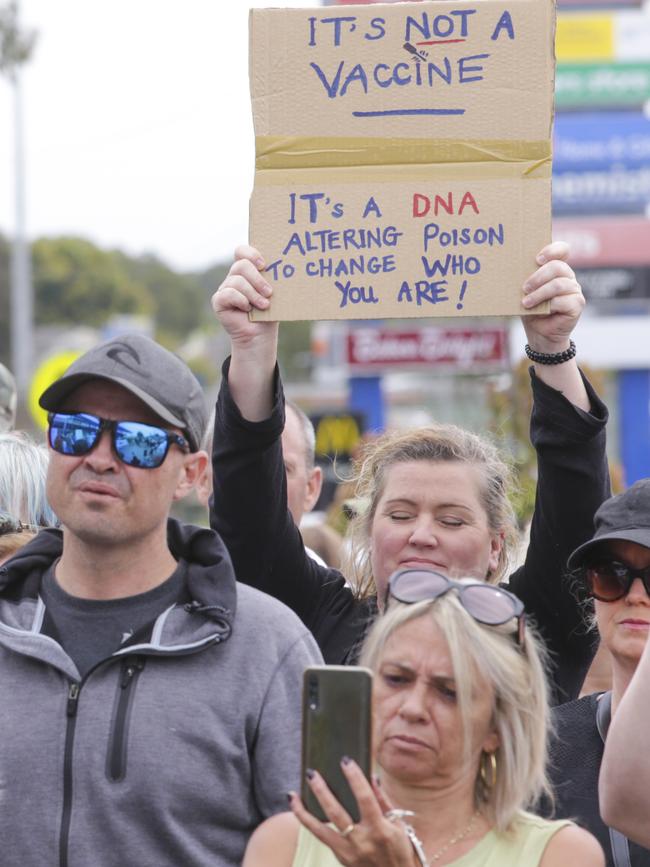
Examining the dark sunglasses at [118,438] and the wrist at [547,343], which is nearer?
the dark sunglasses at [118,438]

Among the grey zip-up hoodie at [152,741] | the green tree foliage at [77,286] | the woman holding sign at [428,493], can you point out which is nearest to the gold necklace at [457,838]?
the grey zip-up hoodie at [152,741]

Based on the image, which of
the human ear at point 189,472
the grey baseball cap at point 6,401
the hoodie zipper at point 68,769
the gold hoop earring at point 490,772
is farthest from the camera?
the grey baseball cap at point 6,401

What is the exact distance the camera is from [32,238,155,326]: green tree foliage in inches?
2936

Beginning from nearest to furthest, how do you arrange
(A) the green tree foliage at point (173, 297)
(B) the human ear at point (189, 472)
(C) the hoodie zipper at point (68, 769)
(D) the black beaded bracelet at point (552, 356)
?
1. (C) the hoodie zipper at point (68, 769)
2. (B) the human ear at point (189, 472)
3. (D) the black beaded bracelet at point (552, 356)
4. (A) the green tree foliage at point (173, 297)

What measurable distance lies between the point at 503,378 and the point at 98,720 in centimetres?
1199

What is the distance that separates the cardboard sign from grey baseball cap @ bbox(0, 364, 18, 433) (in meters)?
2.09

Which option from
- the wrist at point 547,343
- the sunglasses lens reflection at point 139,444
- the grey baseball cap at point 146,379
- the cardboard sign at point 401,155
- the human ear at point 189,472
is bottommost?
the human ear at point 189,472

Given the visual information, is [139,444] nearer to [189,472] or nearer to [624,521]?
[189,472]

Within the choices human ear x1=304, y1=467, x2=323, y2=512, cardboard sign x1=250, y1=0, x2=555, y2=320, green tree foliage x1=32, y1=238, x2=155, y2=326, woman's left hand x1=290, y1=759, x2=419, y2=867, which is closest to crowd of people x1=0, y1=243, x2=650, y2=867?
woman's left hand x1=290, y1=759, x2=419, y2=867

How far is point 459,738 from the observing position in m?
2.61

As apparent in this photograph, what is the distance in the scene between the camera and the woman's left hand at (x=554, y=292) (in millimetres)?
3291

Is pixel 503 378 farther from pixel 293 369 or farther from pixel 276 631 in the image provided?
pixel 293 369

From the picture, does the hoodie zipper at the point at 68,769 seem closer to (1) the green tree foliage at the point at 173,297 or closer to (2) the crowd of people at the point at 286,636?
(2) the crowd of people at the point at 286,636

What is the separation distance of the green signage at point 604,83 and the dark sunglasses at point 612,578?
16.0m
